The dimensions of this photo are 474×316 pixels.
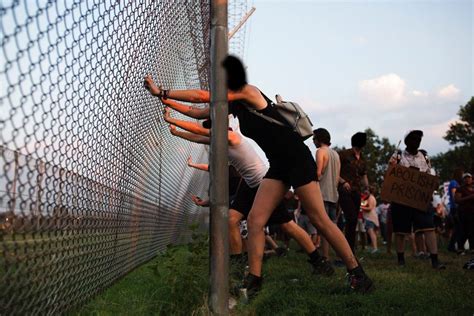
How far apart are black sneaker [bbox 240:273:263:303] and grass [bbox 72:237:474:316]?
0.08m

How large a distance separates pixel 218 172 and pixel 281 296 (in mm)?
1516

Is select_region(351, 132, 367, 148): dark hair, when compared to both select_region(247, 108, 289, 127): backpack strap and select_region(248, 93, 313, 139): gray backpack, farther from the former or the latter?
select_region(247, 108, 289, 127): backpack strap

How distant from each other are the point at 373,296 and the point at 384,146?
57.4 meters

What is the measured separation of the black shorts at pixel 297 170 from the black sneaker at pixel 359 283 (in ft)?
2.83

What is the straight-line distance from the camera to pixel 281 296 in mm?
4539

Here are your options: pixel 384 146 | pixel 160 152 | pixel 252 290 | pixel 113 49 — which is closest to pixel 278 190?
pixel 252 290

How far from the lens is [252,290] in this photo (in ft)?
15.4

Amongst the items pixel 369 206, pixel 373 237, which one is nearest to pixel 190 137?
pixel 373 237

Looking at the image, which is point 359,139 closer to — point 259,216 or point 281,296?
point 259,216

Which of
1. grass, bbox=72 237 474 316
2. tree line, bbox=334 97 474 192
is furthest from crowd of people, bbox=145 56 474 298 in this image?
tree line, bbox=334 97 474 192

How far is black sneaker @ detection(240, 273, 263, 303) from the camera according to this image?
457 cm

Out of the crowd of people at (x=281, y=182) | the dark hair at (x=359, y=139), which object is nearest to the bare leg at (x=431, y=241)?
the crowd of people at (x=281, y=182)

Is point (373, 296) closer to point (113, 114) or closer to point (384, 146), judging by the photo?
point (113, 114)

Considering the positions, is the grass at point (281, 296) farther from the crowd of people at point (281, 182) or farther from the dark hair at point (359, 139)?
the dark hair at point (359, 139)
